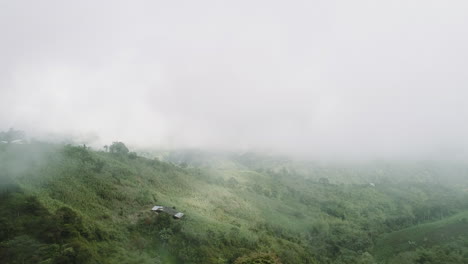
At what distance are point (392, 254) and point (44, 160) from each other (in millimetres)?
148286

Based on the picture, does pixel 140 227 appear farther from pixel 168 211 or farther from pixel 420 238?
pixel 420 238

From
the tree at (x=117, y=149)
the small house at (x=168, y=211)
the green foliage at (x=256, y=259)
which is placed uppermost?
the tree at (x=117, y=149)

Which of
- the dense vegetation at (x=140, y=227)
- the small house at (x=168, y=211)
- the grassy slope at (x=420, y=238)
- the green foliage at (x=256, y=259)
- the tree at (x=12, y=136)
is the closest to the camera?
the dense vegetation at (x=140, y=227)

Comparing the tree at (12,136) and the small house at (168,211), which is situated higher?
the tree at (12,136)

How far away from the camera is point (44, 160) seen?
308 ft

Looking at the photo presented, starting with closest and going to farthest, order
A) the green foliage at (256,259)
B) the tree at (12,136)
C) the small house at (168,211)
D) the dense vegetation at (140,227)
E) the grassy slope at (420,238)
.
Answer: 1. the dense vegetation at (140,227)
2. the green foliage at (256,259)
3. the small house at (168,211)
4. the grassy slope at (420,238)
5. the tree at (12,136)

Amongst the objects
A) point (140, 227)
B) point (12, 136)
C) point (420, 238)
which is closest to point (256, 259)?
point (140, 227)


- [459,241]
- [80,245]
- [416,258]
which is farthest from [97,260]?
[459,241]

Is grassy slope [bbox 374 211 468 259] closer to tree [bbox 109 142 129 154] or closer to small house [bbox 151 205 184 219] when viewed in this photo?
small house [bbox 151 205 184 219]

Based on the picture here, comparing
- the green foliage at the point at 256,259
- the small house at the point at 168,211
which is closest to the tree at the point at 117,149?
the small house at the point at 168,211

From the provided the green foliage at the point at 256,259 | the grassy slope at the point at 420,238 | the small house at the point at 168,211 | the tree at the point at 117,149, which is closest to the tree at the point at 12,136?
the tree at the point at 117,149

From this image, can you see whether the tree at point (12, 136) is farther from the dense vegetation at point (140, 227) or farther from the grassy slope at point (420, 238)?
the grassy slope at point (420, 238)

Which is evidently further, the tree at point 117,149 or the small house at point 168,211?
the tree at point 117,149

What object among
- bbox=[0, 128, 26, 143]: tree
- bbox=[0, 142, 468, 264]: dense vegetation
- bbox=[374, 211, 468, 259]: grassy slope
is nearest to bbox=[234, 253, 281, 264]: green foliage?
bbox=[0, 142, 468, 264]: dense vegetation
